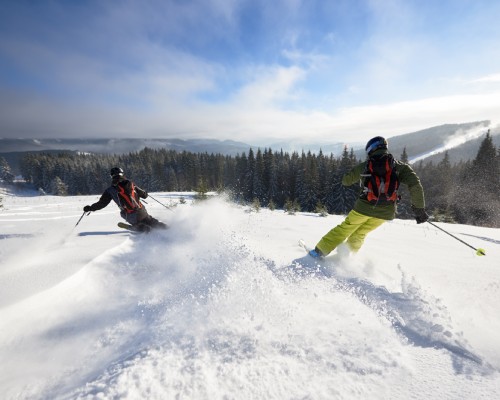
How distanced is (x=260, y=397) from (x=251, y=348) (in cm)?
49

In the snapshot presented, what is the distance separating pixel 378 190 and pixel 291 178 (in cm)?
5798

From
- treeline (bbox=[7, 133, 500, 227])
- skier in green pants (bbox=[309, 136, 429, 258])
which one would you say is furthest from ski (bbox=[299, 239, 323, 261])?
treeline (bbox=[7, 133, 500, 227])

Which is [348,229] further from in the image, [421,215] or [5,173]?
[5,173]

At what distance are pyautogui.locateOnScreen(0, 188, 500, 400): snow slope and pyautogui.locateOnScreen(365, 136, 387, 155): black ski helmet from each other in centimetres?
202

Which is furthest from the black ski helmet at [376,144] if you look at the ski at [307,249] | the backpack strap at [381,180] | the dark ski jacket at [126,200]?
the dark ski jacket at [126,200]

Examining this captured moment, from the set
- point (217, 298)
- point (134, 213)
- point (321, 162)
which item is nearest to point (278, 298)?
point (217, 298)

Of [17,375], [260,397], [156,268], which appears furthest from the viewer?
[156,268]

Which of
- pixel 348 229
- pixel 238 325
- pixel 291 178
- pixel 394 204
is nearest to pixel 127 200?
pixel 238 325

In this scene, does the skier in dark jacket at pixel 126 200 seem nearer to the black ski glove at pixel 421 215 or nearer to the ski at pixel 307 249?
the ski at pixel 307 249

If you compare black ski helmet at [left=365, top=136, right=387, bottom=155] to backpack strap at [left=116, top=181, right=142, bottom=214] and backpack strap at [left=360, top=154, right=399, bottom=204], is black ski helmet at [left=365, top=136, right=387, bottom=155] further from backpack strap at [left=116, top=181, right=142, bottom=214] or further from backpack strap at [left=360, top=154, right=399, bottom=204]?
backpack strap at [left=116, top=181, right=142, bottom=214]

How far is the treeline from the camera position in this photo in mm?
33406

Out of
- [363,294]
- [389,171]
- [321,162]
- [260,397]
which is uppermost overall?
[389,171]

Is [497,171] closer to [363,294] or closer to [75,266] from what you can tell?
[363,294]

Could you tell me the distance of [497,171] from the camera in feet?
109
